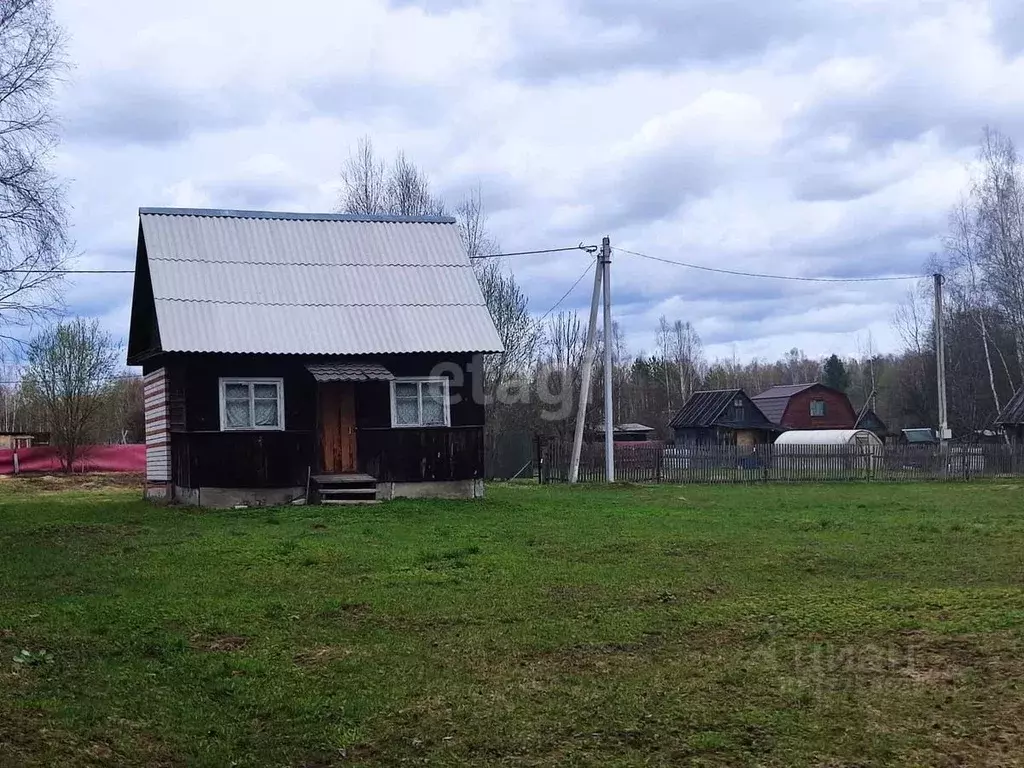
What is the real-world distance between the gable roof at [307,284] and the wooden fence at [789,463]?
347 inches

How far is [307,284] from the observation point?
908 inches

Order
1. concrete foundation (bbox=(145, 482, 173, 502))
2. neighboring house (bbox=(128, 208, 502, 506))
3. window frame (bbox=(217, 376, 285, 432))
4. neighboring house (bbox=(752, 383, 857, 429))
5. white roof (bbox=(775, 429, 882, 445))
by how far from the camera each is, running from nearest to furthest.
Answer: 1. neighboring house (bbox=(128, 208, 502, 506))
2. window frame (bbox=(217, 376, 285, 432))
3. concrete foundation (bbox=(145, 482, 173, 502))
4. white roof (bbox=(775, 429, 882, 445))
5. neighboring house (bbox=(752, 383, 857, 429))

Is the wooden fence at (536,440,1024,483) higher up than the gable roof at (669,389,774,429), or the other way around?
the gable roof at (669,389,774,429)

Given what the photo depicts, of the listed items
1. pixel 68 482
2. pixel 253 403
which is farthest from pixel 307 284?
pixel 68 482

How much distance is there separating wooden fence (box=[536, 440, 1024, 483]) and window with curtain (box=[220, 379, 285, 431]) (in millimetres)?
11145

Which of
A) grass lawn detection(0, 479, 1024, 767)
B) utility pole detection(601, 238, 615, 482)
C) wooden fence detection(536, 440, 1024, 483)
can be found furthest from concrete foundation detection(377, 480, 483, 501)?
wooden fence detection(536, 440, 1024, 483)

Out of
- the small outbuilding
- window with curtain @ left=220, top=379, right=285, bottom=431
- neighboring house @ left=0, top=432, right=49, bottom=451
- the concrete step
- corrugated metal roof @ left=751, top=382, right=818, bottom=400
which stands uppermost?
corrugated metal roof @ left=751, top=382, right=818, bottom=400

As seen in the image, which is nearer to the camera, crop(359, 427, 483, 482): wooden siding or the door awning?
the door awning

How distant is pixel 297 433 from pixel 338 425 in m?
0.93

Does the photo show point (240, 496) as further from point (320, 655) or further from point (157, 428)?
point (320, 655)

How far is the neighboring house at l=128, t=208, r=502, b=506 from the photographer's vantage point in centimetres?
2102

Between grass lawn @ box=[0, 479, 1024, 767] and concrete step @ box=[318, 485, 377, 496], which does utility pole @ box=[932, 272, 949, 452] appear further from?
concrete step @ box=[318, 485, 377, 496]

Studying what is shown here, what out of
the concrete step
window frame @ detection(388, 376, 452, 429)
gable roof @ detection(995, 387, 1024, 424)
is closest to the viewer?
the concrete step

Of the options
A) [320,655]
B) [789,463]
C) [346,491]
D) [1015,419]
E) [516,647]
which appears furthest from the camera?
[1015,419]
